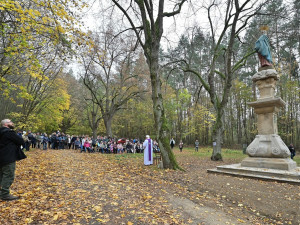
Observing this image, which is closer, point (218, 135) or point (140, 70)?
point (218, 135)

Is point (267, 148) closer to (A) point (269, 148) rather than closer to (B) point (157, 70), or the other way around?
(A) point (269, 148)

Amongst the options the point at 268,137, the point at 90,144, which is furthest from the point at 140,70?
the point at 268,137

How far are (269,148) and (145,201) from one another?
6.72 metres

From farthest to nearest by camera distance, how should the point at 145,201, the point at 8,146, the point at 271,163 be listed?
the point at 271,163 < the point at 145,201 < the point at 8,146

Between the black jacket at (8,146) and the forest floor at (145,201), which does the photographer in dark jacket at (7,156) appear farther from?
the forest floor at (145,201)

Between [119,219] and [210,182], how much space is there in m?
4.63

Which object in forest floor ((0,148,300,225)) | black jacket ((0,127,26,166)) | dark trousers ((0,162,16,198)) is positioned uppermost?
black jacket ((0,127,26,166))

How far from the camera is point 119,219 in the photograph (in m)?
3.71

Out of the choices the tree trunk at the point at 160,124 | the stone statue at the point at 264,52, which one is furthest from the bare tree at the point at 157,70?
the stone statue at the point at 264,52

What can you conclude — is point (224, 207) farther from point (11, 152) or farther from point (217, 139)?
point (217, 139)

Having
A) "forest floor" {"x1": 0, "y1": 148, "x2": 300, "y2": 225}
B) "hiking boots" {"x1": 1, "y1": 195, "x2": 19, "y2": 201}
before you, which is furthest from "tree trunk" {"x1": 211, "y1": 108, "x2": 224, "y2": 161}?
"hiking boots" {"x1": 1, "y1": 195, "x2": 19, "y2": 201}

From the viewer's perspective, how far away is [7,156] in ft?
14.5

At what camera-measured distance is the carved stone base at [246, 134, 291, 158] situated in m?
8.36

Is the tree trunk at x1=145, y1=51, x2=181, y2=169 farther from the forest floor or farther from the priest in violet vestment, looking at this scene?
the forest floor
